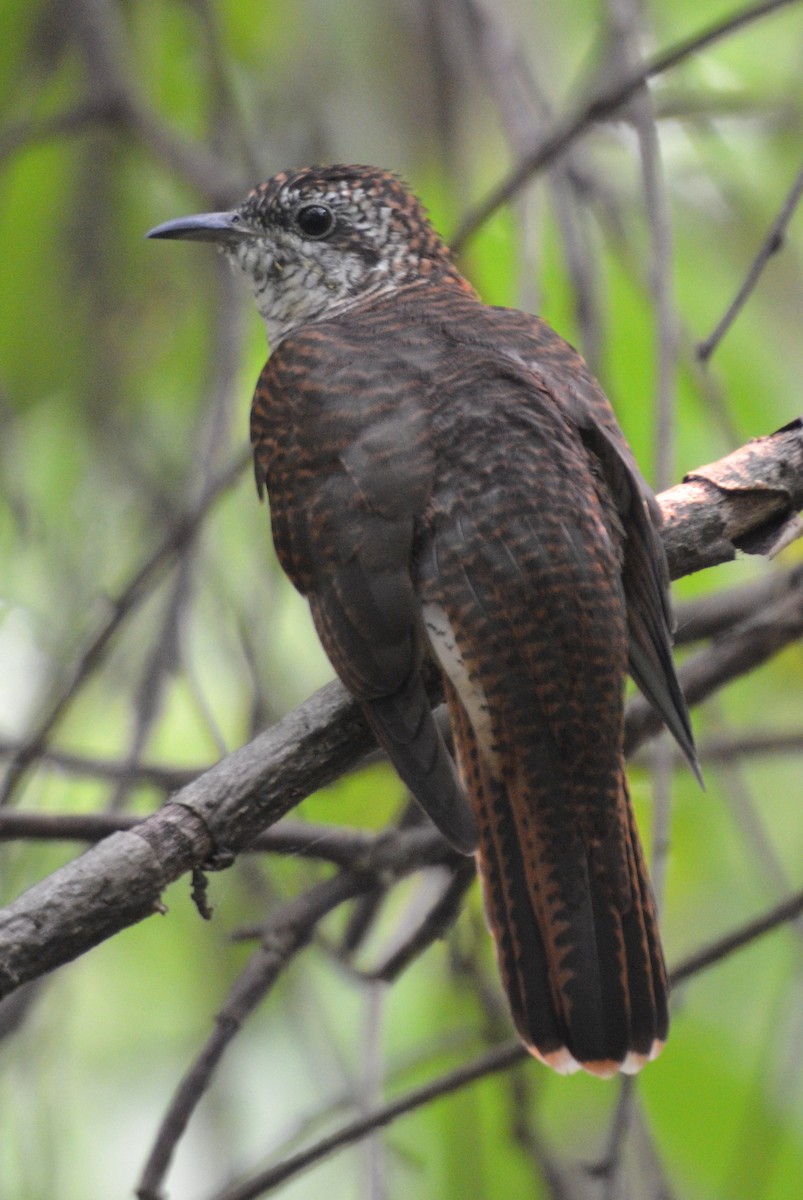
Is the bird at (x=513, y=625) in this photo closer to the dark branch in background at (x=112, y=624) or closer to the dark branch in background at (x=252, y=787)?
the dark branch in background at (x=252, y=787)

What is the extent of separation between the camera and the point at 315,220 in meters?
3.59

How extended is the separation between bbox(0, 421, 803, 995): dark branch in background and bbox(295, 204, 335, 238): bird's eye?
1.33m

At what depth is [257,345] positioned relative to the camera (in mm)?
4457

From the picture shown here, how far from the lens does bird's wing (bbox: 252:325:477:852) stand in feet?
7.86

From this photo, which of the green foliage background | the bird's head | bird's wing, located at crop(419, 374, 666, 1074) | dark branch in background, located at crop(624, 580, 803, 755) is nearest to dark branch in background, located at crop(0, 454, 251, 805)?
the green foliage background

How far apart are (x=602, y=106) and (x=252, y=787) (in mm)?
1787

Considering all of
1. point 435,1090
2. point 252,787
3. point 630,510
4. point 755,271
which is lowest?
point 435,1090

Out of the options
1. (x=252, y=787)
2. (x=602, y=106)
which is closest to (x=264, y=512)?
(x=602, y=106)

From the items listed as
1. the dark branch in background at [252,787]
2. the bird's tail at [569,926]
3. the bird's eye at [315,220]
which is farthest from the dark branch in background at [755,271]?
the bird's eye at [315,220]

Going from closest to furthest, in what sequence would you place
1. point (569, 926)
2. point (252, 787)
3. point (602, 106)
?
point (252, 787), point (569, 926), point (602, 106)

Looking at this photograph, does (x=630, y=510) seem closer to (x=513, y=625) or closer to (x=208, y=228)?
(x=513, y=625)

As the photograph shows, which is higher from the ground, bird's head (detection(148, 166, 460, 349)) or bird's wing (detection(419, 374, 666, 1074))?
bird's head (detection(148, 166, 460, 349))

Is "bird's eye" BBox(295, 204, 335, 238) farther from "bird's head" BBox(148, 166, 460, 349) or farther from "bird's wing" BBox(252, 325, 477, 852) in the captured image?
"bird's wing" BBox(252, 325, 477, 852)

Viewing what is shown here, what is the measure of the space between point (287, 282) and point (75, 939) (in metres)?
2.08
